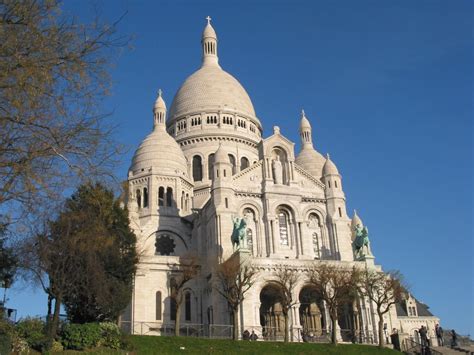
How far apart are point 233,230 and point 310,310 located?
10098 millimetres

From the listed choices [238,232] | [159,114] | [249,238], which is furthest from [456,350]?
[159,114]

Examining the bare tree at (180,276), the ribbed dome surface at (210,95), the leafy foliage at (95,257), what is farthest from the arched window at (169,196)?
the leafy foliage at (95,257)

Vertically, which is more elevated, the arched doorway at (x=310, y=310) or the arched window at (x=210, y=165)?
the arched window at (x=210, y=165)

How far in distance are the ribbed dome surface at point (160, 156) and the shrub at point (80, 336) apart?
31.7 meters

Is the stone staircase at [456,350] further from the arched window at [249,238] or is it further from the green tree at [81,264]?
the green tree at [81,264]

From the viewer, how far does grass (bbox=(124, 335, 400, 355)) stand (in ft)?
117

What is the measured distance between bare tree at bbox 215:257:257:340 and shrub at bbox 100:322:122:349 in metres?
9.32

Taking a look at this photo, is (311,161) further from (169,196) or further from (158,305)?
(158,305)

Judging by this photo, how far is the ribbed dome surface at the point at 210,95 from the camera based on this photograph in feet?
258

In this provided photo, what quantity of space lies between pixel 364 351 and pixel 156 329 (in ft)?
68.2

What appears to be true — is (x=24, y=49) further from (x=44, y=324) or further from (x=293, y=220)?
(x=293, y=220)

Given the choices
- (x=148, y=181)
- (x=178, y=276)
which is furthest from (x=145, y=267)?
(x=148, y=181)

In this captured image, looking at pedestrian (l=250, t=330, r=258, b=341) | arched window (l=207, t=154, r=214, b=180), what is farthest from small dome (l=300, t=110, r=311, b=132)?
pedestrian (l=250, t=330, r=258, b=341)

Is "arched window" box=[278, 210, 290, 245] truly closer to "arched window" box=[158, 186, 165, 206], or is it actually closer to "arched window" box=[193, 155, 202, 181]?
"arched window" box=[158, 186, 165, 206]
